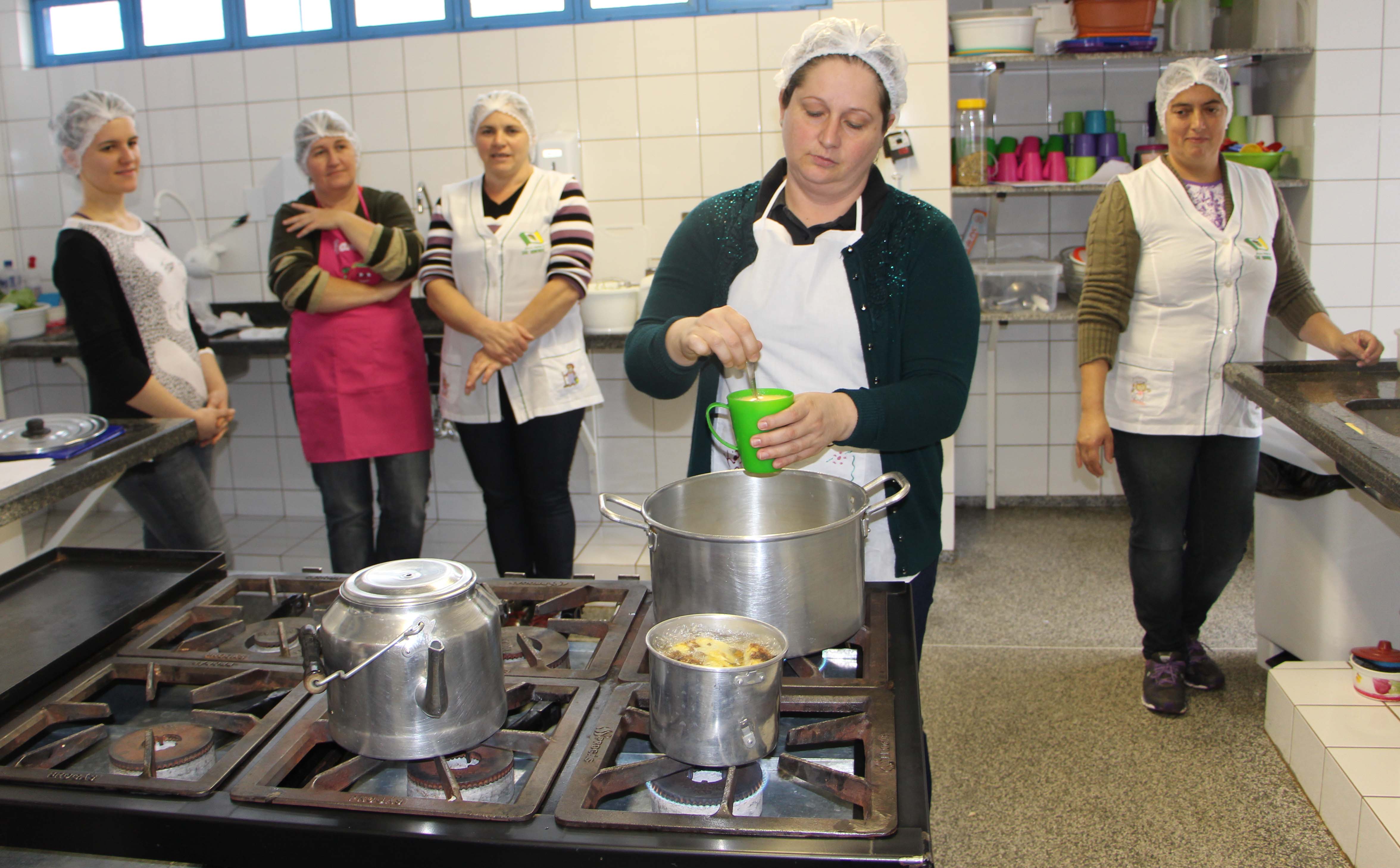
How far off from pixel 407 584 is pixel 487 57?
330cm

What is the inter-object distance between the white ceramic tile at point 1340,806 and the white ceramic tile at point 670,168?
2.67 metres

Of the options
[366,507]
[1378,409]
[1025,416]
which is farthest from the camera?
[1025,416]

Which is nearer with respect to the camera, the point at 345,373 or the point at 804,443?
the point at 804,443

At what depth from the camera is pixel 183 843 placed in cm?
90

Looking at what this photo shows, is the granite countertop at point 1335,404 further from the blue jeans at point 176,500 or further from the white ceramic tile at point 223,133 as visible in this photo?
the white ceramic tile at point 223,133

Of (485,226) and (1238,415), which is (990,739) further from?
(485,226)

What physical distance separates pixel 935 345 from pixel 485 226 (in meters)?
1.60

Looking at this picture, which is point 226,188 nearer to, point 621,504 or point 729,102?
point 729,102

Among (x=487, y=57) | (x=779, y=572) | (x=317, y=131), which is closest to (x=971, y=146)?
(x=487, y=57)

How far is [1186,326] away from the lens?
239 centimetres

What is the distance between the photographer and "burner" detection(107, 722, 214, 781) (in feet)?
3.23

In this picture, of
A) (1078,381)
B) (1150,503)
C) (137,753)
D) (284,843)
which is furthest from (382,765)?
(1078,381)

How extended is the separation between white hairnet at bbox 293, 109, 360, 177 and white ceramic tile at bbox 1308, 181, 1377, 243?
10.2 ft

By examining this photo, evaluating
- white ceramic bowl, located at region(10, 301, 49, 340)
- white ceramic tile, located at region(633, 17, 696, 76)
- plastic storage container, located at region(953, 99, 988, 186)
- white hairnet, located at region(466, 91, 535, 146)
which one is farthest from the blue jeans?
plastic storage container, located at region(953, 99, 988, 186)
